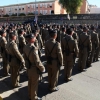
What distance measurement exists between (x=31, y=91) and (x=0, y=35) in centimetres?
372

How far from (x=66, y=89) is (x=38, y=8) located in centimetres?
6616

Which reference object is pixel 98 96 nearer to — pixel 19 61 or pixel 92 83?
pixel 92 83

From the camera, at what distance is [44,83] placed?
689 cm

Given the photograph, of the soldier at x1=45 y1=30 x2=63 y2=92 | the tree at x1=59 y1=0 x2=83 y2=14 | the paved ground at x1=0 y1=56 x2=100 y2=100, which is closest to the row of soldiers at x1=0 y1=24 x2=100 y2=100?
the soldier at x1=45 y1=30 x2=63 y2=92

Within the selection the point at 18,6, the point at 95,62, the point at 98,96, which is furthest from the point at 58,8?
the point at 98,96

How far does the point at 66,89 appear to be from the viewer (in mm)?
6387

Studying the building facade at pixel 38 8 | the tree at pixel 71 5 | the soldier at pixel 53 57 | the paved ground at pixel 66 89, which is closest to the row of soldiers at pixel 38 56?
the soldier at pixel 53 57

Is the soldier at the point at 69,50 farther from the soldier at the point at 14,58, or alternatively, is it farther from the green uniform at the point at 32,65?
the green uniform at the point at 32,65

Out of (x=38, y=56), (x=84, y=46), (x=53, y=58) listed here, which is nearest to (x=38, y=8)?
(x=84, y=46)

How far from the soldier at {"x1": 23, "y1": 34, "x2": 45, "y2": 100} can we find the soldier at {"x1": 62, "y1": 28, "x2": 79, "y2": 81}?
78.3 inches

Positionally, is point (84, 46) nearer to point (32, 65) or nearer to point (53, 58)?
point (53, 58)

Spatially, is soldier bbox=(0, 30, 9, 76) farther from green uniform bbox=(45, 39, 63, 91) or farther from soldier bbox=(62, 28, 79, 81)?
soldier bbox=(62, 28, 79, 81)

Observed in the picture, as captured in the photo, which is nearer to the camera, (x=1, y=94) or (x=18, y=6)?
(x=1, y=94)

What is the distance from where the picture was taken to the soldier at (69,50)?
6703 millimetres
